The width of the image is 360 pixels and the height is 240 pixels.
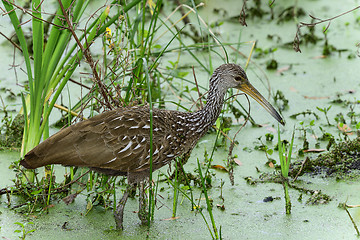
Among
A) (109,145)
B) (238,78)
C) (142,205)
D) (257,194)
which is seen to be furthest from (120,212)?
(238,78)

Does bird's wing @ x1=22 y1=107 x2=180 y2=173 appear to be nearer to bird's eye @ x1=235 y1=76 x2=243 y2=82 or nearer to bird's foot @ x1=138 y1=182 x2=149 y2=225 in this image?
bird's foot @ x1=138 y1=182 x2=149 y2=225

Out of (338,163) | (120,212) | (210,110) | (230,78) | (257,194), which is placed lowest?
(120,212)

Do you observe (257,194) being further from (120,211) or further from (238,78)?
(120,211)

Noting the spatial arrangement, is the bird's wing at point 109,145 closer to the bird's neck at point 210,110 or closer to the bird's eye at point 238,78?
the bird's neck at point 210,110

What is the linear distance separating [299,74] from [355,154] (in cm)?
182

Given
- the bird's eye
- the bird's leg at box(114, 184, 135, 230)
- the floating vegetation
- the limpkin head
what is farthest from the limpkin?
the floating vegetation

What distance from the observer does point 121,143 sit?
3.92 metres

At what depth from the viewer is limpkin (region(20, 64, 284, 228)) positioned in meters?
3.82

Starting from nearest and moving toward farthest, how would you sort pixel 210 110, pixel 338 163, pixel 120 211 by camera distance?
1. pixel 120 211
2. pixel 210 110
3. pixel 338 163

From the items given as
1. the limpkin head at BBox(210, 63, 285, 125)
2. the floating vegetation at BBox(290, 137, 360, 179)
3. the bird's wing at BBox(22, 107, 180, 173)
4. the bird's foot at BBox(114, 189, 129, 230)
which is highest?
the limpkin head at BBox(210, 63, 285, 125)

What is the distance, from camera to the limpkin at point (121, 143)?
382cm

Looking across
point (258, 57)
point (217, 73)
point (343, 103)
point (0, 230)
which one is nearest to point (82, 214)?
point (0, 230)

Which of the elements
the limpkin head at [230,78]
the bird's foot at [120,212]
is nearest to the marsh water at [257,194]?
the bird's foot at [120,212]

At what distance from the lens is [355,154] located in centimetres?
498
